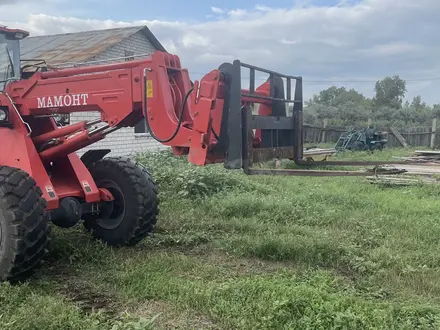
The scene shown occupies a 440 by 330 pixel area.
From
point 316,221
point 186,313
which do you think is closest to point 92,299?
point 186,313

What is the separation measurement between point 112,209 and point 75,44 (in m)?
13.4

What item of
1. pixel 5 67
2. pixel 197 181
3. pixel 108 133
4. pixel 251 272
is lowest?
pixel 251 272

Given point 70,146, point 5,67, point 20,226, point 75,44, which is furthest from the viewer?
point 75,44

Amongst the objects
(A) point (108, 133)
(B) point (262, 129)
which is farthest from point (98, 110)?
(B) point (262, 129)

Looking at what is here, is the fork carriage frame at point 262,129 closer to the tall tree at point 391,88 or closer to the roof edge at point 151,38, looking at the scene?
the roof edge at point 151,38

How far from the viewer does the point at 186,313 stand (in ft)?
13.5

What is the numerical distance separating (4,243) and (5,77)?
6.86 feet

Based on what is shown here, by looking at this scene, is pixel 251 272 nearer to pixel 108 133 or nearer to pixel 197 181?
pixel 108 133

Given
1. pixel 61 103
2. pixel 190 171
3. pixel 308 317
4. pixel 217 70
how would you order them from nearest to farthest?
pixel 308 317 → pixel 217 70 → pixel 61 103 → pixel 190 171

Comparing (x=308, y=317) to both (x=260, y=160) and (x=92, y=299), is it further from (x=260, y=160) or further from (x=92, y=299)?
(x=92, y=299)

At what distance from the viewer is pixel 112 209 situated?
20.2 feet

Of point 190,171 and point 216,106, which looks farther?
point 190,171

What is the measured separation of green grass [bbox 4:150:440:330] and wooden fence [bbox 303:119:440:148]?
1741cm

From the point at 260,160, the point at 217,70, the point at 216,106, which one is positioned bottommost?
the point at 260,160
